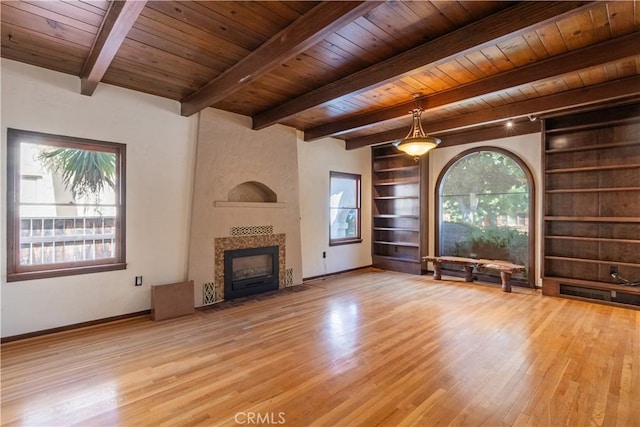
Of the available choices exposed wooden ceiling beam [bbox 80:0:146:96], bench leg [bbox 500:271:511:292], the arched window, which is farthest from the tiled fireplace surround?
bench leg [bbox 500:271:511:292]

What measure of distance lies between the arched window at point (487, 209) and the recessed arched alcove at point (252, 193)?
3498 mm

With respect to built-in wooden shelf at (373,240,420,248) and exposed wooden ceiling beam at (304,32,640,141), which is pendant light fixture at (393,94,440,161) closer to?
exposed wooden ceiling beam at (304,32,640,141)

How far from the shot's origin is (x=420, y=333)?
11.1ft

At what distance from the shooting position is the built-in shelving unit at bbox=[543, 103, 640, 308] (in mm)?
4332

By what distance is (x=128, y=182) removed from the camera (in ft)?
12.6

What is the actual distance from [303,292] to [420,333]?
2210mm

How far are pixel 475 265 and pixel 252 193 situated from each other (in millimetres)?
4144

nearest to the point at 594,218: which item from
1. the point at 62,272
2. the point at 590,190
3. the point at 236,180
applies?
the point at 590,190

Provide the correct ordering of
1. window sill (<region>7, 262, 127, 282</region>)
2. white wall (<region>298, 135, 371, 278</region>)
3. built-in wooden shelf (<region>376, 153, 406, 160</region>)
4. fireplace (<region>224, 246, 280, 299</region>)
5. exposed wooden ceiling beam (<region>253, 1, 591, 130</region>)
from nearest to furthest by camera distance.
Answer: exposed wooden ceiling beam (<region>253, 1, 591, 130</region>), window sill (<region>7, 262, 127, 282</region>), fireplace (<region>224, 246, 280, 299</region>), white wall (<region>298, 135, 371, 278</region>), built-in wooden shelf (<region>376, 153, 406, 160</region>)

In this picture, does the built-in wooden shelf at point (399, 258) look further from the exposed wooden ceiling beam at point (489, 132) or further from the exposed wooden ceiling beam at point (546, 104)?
the exposed wooden ceiling beam at point (546, 104)

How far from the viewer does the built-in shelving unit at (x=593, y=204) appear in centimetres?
433

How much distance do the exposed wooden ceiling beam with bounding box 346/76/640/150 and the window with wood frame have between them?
180 inches

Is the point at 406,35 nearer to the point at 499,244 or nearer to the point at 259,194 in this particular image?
the point at 259,194

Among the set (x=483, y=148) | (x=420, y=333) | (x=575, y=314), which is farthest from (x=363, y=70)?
(x=575, y=314)
